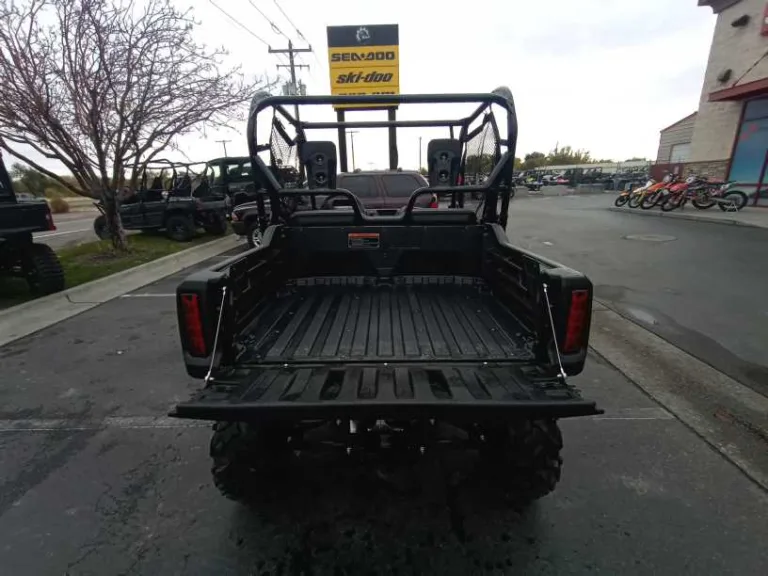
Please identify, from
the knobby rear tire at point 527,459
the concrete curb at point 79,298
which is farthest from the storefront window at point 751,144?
the concrete curb at point 79,298

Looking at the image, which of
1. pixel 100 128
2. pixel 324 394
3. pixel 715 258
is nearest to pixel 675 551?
pixel 324 394

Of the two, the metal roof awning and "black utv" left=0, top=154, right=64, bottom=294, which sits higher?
the metal roof awning

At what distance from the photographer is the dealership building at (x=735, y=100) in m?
14.8

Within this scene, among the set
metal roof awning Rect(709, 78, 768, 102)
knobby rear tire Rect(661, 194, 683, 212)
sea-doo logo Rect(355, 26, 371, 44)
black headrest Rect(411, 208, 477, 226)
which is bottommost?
knobby rear tire Rect(661, 194, 683, 212)

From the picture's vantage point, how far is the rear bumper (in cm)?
158

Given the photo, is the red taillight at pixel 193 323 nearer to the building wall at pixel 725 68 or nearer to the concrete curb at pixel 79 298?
the concrete curb at pixel 79 298

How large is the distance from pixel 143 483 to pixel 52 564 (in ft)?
1.86

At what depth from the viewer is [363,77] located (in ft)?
61.1

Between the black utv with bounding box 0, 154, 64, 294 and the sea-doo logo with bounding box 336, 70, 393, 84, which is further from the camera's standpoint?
the sea-doo logo with bounding box 336, 70, 393, 84

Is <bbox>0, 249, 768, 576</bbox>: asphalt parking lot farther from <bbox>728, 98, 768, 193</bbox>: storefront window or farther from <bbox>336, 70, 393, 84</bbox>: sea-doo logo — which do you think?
<bbox>336, 70, 393, 84</bbox>: sea-doo logo

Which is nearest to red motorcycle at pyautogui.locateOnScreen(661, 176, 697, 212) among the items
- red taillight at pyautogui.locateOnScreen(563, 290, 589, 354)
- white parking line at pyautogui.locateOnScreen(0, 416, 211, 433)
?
red taillight at pyautogui.locateOnScreen(563, 290, 589, 354)

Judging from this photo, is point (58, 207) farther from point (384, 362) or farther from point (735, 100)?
point (735, 100)

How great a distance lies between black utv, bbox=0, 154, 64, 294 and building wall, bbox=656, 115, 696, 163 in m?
29.1

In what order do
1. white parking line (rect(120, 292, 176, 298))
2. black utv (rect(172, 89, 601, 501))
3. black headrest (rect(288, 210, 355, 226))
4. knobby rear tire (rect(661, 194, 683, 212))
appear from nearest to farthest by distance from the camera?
black utv (rect(172, 89, 601, 501)) < black headrest (rect(288, 210, 355, 226)) < white parking line (rect(120, 292, 176, 298)) < knobby rear tire (rect(661, 194, 683, 212))
